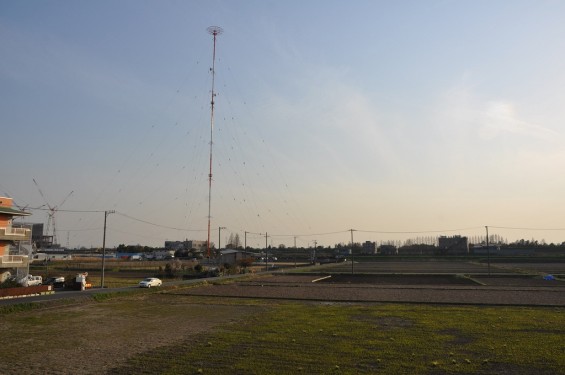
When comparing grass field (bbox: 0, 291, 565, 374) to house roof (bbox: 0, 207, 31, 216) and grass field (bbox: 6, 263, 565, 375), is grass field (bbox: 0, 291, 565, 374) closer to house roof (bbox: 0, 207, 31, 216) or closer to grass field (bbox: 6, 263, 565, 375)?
grass field (bbox: 6, 263, 565, 375)

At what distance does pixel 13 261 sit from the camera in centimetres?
5688

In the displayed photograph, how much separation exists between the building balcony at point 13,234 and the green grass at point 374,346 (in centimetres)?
3771

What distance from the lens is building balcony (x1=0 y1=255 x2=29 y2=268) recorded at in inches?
2181

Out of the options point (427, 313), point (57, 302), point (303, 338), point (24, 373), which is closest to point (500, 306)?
point (427, 313)

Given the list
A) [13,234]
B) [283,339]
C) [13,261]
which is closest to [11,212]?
[13,234]

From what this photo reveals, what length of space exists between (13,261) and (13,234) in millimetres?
3585

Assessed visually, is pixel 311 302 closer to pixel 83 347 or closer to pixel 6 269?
pixel 83 347

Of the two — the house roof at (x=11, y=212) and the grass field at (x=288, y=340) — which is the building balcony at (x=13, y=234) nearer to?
the house roof at (x=11, y=212)

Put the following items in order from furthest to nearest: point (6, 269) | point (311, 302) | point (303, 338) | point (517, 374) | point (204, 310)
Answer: point (6, 269), point (311, 302), point (204, 310), point (303, 338), point (517, 374)

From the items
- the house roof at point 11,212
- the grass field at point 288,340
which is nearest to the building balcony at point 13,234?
the house roof at point 11,212

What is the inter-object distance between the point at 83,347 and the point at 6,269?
40.3 m

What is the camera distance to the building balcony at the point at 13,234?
55344mm

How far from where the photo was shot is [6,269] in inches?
2272

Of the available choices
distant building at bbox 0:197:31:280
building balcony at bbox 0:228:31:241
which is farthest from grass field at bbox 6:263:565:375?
building balcony at bbox 0:228:31:241
